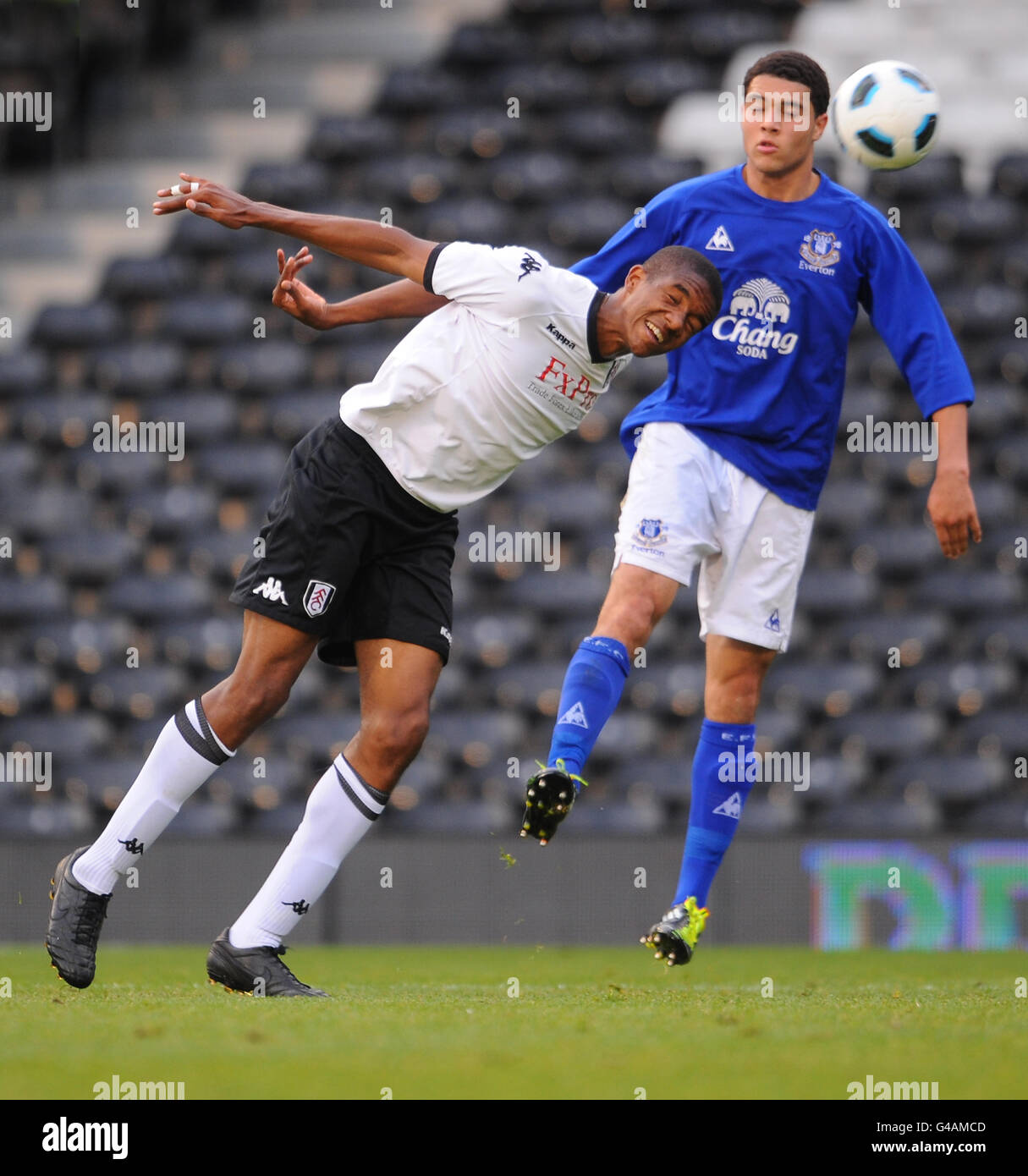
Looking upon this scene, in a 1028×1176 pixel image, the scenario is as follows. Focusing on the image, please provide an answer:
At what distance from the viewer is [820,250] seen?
4.73 meters

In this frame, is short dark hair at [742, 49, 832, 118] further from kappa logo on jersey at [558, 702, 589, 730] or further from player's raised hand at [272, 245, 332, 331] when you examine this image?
kappa logo on jersey at [558, 702, 589, 730]

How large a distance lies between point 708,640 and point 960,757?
15.6 ft

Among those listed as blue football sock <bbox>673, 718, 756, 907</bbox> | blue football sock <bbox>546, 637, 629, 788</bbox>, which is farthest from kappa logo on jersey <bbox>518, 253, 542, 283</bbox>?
blue football sock <bbox>673, 718, 756, 907</bbox>

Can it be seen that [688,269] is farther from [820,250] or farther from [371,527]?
[371,527]

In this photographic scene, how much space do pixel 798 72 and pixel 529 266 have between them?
990 mm

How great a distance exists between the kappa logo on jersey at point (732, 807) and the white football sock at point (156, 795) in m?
1.36

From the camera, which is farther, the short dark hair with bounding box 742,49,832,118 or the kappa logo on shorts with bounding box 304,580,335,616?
the short dark hair with bounding box 742,49,832,118

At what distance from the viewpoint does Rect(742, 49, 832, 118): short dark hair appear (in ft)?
15.3

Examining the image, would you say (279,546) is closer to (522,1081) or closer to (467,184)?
(522,1081)

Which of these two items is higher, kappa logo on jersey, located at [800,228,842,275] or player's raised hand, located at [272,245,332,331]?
kappa logo on jersey, located at [800,228,842,275]

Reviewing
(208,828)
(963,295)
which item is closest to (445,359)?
(208,828)

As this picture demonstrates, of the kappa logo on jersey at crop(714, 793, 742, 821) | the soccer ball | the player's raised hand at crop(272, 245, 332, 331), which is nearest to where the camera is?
the player's raised hand at crop(272, 245, 332, 331)

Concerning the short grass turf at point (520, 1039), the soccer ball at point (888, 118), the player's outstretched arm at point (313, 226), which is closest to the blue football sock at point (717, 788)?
the short grass turf at point (520, 1039)

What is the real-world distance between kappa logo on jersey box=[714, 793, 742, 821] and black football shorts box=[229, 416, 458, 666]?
91 cm
